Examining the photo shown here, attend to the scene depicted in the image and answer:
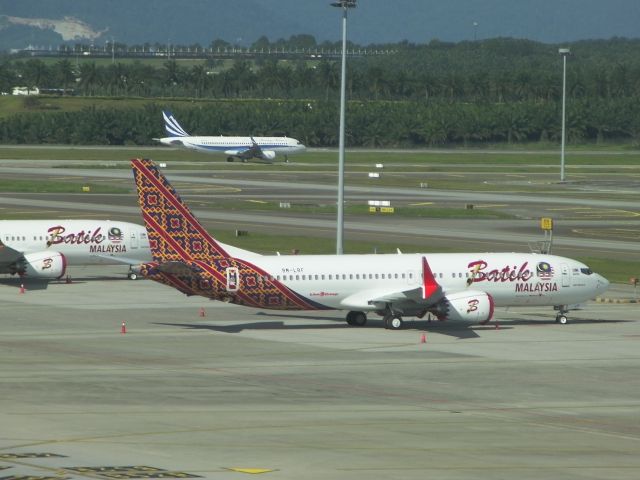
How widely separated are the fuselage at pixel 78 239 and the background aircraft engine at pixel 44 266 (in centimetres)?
234

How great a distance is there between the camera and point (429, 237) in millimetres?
101250

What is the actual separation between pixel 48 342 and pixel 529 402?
72.3 feet

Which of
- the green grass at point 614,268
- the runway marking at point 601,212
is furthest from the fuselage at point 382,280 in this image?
the runway marking at point 601,212

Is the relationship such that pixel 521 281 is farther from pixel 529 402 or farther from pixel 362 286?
pixel 529 402

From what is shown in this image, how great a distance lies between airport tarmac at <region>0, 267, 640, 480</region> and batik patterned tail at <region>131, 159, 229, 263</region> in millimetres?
3543

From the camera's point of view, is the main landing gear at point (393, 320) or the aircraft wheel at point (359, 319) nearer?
the main landing gear at point (393, 320)

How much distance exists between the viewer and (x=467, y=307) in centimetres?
6203

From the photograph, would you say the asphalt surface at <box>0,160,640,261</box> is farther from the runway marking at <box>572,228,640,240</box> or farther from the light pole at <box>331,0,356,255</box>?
the light pole at <box>331,0,356,255</box>

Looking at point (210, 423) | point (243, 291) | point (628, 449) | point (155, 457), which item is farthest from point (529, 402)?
point (243, 291)

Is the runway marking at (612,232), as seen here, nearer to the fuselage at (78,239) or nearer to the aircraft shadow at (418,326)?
the aircraft shadow at (418,326)

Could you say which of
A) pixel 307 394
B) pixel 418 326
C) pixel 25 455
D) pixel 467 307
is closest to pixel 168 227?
pixel 418 326

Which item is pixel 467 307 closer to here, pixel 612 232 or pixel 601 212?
pixel 612 232

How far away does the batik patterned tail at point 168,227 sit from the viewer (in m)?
61.5

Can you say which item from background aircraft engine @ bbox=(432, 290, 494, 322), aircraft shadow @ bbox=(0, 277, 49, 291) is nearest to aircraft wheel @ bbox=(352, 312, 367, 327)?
background aircraft engine @ bbox=(432, 290, 494, 322)
